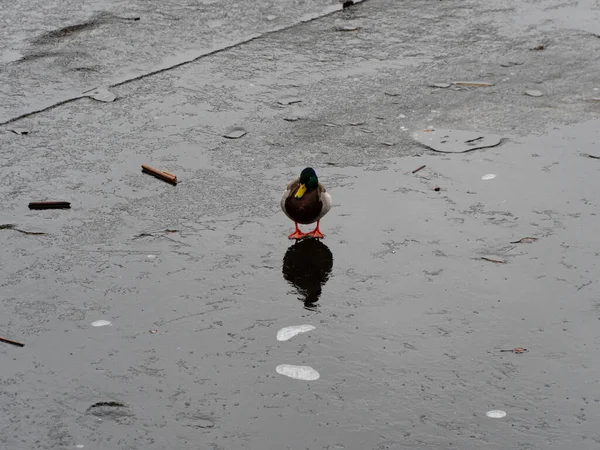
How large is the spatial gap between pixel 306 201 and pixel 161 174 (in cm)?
135

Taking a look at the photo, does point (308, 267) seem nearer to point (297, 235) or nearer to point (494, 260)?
point (297, 235)

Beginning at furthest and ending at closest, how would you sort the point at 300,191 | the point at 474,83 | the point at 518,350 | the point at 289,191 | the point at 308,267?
the point at 474,83
the point at 289,191
the point at 300,191
the point at 308,267
the point at 518,350

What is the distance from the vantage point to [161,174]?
623 cm

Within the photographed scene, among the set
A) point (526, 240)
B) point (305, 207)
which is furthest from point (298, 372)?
point (526, 240)

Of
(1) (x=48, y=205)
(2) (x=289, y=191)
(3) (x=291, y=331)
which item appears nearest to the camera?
(3) (x=291, y=331)

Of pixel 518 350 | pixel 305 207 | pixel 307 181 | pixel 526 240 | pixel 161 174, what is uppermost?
pixel 307 181

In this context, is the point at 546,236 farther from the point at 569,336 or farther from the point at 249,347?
the point at 249,347

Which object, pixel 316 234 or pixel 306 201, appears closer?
pixel 306 201

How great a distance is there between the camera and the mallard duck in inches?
212

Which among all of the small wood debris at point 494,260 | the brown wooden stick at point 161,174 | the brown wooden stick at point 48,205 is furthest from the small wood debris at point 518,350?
the brown wooden stick at point 48,205

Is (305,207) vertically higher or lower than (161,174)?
higher

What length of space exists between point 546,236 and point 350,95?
2.55m

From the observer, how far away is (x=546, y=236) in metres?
5.55

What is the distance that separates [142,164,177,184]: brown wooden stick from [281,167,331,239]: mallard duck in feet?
3.30
